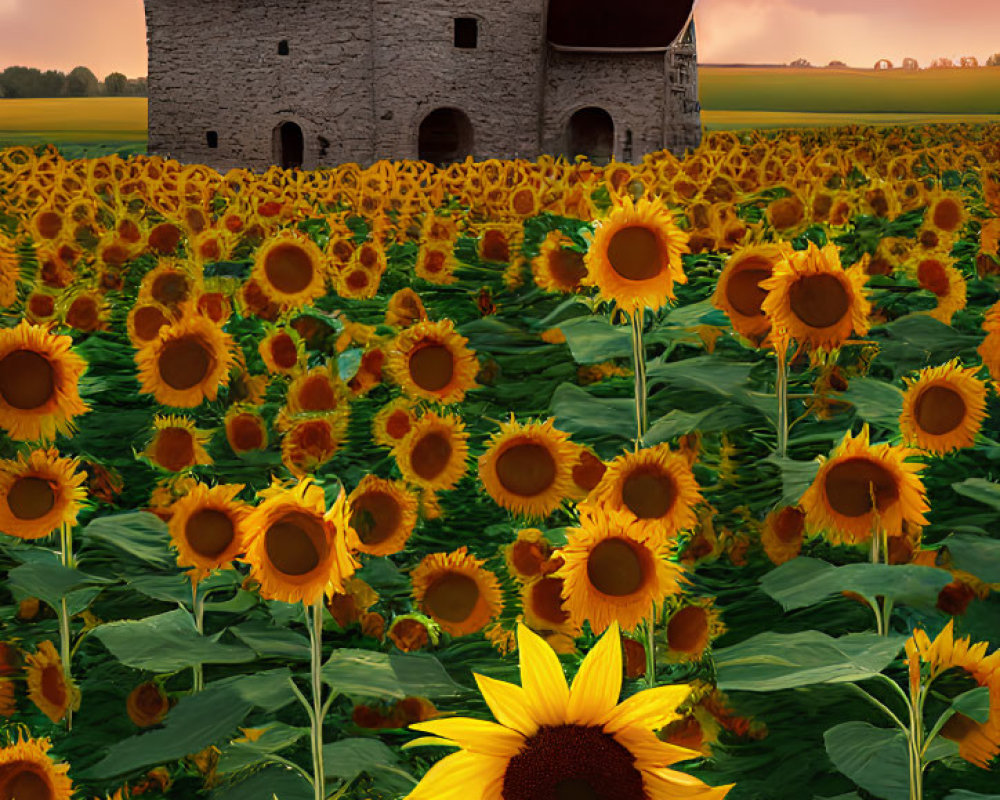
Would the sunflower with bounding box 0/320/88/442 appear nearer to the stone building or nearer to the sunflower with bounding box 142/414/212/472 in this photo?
the sunflower with bounding box 142/414/212/472

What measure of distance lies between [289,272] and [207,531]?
3.76ft

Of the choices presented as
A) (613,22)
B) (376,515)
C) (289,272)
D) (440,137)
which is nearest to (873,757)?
(376,515)

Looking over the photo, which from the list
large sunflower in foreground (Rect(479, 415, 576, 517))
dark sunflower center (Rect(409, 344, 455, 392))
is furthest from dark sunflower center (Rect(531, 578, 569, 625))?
dark sunflower center (Rect(409, 344, 455, 392))

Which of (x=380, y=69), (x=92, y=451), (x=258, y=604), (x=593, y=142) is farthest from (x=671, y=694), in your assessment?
(x=593, y=142)

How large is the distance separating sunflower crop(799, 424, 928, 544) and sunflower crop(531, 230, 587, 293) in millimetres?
1185

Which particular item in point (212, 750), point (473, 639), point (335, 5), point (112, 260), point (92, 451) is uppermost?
point (335, 5)

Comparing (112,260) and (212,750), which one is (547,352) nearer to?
(212,750)

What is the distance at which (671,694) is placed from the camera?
2.14 ft

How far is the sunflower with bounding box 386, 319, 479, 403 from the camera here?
214 centimetres

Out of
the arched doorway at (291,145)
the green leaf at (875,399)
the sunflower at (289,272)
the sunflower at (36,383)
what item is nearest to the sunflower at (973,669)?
the green leaf at (875,399)

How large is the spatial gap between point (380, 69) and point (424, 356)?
16.0 m


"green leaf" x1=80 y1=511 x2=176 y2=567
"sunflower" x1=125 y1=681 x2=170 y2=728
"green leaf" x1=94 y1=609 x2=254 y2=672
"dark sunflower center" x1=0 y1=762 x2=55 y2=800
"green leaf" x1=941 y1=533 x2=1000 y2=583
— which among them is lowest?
"sunflower" x1=125 y1=681 x2=170 y2=728

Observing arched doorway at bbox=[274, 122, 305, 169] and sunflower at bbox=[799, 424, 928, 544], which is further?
arched doorway at bbox=[274, 122, 305, 169]

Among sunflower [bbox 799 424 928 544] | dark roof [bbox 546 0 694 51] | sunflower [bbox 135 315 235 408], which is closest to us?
sunflower [bbox 799 424 928 544]
